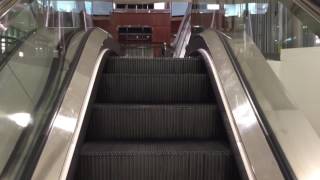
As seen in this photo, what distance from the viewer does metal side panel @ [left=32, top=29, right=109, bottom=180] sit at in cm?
196

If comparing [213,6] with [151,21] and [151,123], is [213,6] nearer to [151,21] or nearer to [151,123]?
[151,123]

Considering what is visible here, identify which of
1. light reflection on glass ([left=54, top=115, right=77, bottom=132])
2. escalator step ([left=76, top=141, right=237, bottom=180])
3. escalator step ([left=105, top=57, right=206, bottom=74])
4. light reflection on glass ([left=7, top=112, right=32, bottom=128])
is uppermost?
escalator step ([left=105, top=57, right=206, bottom=74])

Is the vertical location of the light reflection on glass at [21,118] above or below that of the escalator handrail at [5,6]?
below

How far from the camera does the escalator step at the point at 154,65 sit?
12.9ft

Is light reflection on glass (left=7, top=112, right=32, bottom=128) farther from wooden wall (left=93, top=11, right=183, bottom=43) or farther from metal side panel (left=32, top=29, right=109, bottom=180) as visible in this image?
wooden wall (left=93, top=11, right=183, bottom=43)

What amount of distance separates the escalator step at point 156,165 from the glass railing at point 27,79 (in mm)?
375

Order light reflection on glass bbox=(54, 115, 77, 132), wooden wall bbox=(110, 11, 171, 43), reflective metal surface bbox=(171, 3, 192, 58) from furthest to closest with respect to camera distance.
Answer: wooden wall bbox=(110, 11, 171, 43)
reflective metal surface bbox=(171, 3, 192, 58)
light reflection on glass bbox=(54, 115, 77, 132)

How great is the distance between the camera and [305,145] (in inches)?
75.9

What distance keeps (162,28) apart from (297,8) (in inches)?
541

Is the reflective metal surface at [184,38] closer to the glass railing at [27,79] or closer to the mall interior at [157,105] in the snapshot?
the mall interior at [157,105]

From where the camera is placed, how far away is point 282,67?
4285 mm

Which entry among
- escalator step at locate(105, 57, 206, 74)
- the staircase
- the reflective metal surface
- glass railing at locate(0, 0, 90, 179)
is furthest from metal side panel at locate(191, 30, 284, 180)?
the reflective metal surface

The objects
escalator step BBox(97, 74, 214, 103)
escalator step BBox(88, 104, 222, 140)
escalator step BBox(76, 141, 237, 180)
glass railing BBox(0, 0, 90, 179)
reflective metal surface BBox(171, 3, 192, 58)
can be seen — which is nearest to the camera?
glass railing BBox(0, 0, 90, 179)

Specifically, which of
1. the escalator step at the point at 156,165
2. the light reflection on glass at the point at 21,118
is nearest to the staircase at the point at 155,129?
the escalator step at the point at 156,165
